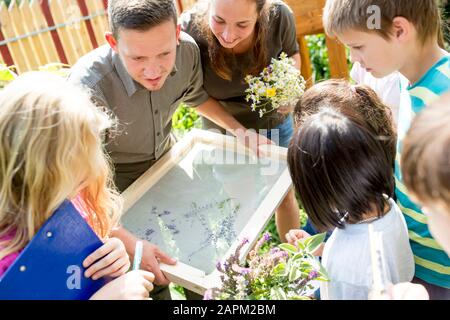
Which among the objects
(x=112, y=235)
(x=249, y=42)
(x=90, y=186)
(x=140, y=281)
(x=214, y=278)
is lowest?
(x=214, y=278)

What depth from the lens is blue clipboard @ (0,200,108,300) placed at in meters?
1.08

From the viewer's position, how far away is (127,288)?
1234 millimetres

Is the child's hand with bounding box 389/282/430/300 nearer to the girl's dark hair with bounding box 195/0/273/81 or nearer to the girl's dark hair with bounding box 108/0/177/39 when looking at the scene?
the girl's dark hair with bounding box 108/0/177/39

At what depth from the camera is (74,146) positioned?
1.19 metres

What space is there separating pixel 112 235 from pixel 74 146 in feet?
2.04

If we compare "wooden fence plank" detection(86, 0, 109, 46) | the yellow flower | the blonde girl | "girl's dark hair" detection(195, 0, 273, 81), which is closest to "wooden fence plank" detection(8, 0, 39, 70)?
"wooden fence plank" detection(86, 0, 109, 46)

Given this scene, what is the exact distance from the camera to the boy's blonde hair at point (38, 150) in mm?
1131

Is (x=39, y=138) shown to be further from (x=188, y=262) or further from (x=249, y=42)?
(x=249, y=42)

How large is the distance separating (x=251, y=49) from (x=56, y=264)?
58.3 inches

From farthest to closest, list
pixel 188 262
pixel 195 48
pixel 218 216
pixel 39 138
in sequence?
pixel 195 48, pixel 218 216, pixel 188 262, pixel 39 138

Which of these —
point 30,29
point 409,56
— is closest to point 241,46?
point 409,56

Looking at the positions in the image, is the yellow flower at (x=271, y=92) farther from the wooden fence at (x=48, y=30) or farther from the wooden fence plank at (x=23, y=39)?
the wooden fence plank at (x=23, y=39)

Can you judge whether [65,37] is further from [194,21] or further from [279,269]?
[279,269]
